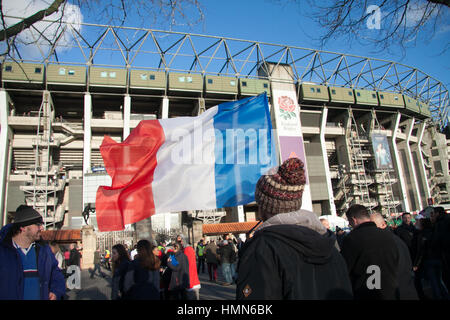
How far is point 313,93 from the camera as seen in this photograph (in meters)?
46.2

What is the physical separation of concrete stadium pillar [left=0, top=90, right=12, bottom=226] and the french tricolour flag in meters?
37.1

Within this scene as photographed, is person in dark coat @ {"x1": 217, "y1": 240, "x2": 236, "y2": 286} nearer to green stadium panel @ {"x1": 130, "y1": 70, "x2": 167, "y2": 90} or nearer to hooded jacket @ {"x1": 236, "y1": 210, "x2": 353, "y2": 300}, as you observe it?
hooded jacket @ {"x1": 236, "y1": 210, "x2": 353, "y2": 300}

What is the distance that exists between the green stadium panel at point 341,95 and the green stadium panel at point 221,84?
16.0 metres

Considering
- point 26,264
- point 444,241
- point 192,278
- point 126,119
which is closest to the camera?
point 26,264

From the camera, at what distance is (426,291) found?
698 centimetres

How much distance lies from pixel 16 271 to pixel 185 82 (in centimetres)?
3971

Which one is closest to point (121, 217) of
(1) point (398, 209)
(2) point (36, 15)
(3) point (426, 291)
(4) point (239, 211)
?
(2) point (36, 15)

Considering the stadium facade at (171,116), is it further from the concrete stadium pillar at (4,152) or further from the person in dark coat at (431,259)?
the person in dark coat at (431,259)

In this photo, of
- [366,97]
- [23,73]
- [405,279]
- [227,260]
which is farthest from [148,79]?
[405,279]

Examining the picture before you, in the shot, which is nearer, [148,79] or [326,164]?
[148,79]

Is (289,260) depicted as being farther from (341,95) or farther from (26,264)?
(341,95)

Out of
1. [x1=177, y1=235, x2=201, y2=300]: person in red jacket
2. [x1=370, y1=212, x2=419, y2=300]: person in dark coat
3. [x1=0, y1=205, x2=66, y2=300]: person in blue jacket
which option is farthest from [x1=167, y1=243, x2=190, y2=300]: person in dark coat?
[x1=370, y1=212, x2=419, y2=300]: person in dark coat

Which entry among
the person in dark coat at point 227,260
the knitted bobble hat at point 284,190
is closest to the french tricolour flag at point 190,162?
the knitted bobble hat at point 284,190

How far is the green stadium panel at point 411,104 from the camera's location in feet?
170
